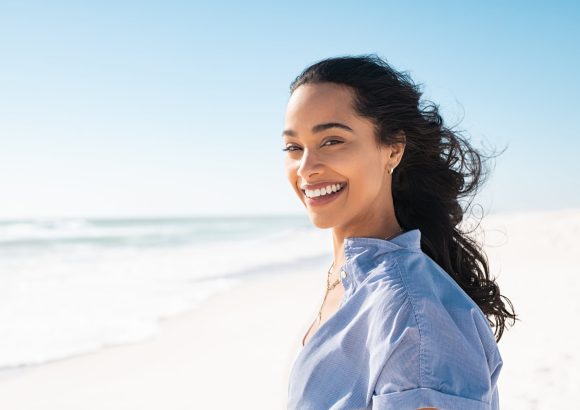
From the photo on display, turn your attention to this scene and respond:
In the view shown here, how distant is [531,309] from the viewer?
6.88 m

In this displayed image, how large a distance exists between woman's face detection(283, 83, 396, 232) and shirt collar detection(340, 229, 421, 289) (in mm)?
211

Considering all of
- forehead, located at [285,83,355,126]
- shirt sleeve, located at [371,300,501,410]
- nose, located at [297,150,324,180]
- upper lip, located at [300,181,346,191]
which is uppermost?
forehead, located at [285,83,355,126]

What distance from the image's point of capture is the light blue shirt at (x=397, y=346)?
52.9 inches

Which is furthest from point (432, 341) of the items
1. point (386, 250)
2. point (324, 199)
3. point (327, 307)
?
point (327, 307)

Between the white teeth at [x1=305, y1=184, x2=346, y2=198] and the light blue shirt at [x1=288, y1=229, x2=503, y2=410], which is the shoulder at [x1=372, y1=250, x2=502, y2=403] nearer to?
the light blue shirt at [x1=288, y1=229, x2=503, y2=410]

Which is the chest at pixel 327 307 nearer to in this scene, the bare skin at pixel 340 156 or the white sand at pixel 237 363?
the bare skin at pixel 340 156

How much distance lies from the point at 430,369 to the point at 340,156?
81 centimetres

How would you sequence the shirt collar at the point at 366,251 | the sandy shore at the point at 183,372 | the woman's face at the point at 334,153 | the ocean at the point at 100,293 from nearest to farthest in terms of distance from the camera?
the shirt collar at the point at 366,251
the woman's face at the point at 334,153
the sandy shore at the point at 183,372
the ocean at the point at 100,293

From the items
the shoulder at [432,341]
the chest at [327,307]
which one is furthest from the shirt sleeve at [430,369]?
the chest at [327,307]

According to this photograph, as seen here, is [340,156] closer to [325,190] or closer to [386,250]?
[325,190]

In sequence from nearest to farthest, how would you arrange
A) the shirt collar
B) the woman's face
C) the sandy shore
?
1. the shirt collar
2. the woman's face
3. the sandy shore

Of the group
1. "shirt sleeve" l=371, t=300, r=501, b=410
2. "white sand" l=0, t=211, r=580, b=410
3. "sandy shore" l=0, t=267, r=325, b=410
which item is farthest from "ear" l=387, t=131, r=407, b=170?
"sandy shore" l=0, t=267, r=325, b=410

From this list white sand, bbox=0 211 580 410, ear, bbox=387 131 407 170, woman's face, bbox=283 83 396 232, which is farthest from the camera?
white sand, bbox=0 211 580 410

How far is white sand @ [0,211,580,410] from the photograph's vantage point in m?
4.81
